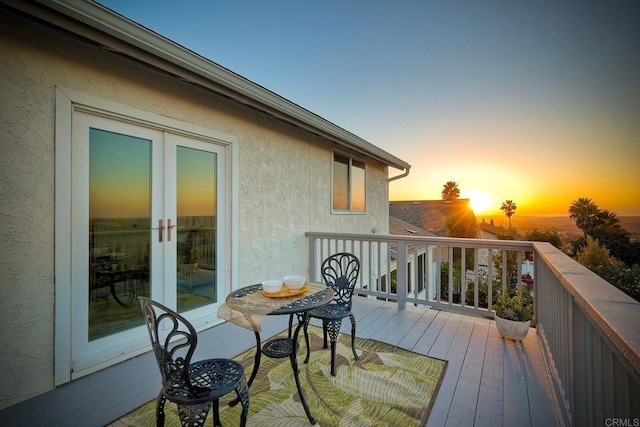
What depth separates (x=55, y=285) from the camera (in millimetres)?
2025

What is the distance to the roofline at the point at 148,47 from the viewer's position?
1.76 m

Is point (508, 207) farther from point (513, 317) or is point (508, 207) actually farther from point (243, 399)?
point (243, 399)

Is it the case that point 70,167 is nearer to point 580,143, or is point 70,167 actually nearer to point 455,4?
point 455,4

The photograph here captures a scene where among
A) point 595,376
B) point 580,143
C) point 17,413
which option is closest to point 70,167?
point 17,413

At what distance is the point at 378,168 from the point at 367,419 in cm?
621

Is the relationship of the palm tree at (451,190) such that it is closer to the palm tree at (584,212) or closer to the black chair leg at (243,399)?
the palm tree at (584,212)

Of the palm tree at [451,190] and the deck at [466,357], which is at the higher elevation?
the palm tree at [451,190]

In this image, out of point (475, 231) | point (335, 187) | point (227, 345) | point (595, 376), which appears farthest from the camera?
point (475, 231)

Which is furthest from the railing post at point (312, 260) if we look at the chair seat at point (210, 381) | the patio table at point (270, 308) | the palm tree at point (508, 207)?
the palm tree at point (508, 207)

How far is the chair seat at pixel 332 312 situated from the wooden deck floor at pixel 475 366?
0.74 m

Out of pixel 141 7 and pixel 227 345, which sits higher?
pixel 141 7

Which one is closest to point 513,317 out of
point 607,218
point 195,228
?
point 195,228

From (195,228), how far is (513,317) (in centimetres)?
354

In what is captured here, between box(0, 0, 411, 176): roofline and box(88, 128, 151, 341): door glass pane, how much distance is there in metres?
0.73
